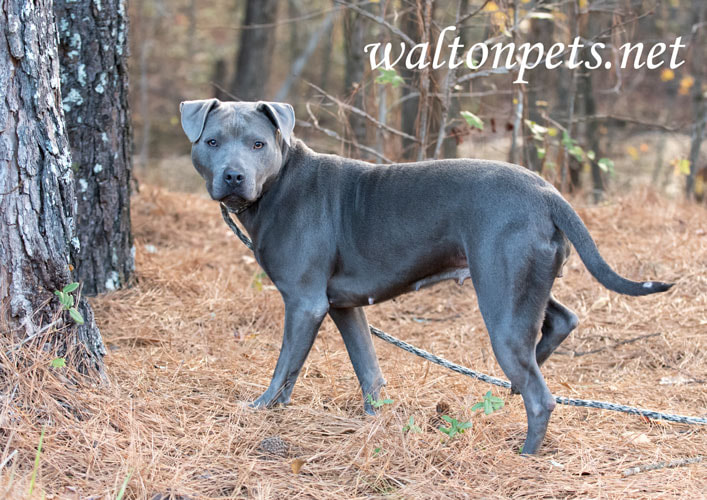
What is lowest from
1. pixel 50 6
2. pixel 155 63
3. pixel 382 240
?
pixel 155 63

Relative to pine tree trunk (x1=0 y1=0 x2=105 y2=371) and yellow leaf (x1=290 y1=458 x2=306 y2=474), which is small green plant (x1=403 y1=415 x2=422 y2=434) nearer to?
yellow leaf (x1=290 y1=458 x2=306 y2=474)

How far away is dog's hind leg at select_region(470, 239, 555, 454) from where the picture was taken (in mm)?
3307

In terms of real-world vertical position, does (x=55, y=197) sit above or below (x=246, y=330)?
above

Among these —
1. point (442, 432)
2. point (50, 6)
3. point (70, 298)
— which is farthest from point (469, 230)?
point (50, 6)

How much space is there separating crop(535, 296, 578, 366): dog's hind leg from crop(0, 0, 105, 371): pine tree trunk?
2411 millimetres

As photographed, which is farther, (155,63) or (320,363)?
(155,63)

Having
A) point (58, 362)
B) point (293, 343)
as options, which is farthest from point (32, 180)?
point (293, 343)

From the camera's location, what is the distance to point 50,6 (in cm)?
359

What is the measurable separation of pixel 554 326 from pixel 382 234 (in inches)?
40.1

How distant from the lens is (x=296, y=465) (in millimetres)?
3254

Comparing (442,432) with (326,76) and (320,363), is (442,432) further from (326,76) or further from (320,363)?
(326,76)

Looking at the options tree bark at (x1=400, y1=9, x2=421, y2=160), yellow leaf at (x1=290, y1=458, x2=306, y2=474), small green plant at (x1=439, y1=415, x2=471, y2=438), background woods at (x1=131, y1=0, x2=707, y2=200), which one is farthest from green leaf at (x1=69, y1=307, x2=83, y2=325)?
tree bark at (x1=400, y1=9, x2=421, y2=160)

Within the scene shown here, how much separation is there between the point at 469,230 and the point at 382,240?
1.68 feet

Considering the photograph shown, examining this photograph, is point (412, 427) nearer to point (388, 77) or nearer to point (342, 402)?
point (342, 402)
